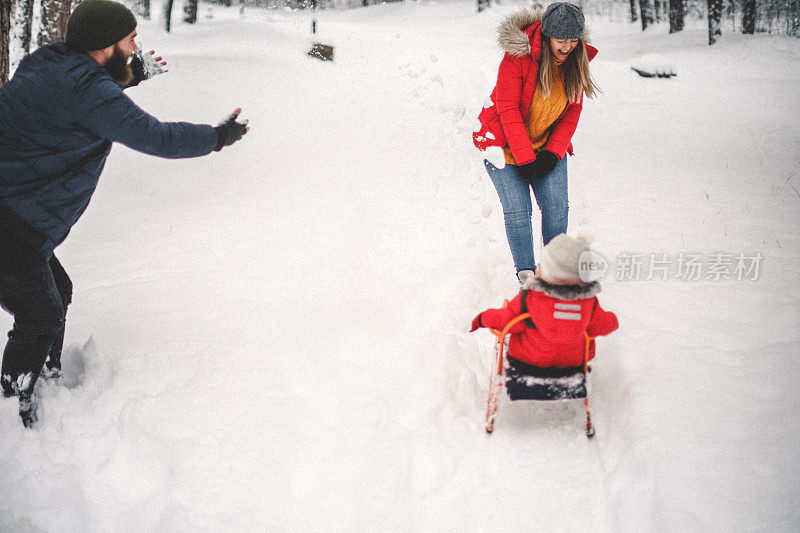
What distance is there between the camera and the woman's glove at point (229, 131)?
265 cm

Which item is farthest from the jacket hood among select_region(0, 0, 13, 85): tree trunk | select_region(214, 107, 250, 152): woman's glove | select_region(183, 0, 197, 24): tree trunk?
select_region(183, 0, 197, 24): tree trunk

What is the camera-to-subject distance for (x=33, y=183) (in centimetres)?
238

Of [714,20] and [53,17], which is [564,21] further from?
[714,20]

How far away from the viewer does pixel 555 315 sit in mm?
2449

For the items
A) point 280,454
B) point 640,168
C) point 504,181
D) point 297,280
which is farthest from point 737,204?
point 280,454

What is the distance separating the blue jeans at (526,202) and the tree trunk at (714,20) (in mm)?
12799

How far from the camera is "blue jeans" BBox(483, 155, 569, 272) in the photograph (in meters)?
3.38

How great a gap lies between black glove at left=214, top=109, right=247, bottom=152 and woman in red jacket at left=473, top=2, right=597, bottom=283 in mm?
1539

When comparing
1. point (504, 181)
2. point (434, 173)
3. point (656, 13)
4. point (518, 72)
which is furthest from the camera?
point (656, 13)

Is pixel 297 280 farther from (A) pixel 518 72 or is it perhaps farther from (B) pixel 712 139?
(B) pixel 712 139

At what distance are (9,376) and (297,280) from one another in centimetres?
198

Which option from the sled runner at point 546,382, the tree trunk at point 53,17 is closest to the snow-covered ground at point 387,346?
the sled runner at point 546,382

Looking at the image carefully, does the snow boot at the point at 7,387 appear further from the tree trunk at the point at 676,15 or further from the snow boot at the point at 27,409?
the tree trunk at the point at 676,15

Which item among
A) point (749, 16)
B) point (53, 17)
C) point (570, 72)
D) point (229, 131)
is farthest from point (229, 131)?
point (749, 16)
